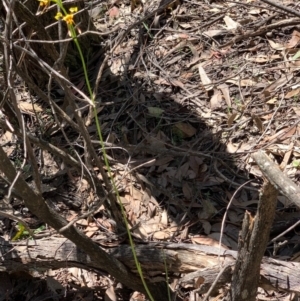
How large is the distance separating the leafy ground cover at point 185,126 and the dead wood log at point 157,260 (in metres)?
0.15

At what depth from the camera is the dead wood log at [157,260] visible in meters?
2.31

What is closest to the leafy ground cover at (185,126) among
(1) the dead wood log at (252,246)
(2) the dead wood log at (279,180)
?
(1) the dead wood log at (252,246)

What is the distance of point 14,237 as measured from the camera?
3.04m

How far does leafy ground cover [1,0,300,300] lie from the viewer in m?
3.01

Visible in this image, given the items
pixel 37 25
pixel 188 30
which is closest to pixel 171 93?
pixel 188 30

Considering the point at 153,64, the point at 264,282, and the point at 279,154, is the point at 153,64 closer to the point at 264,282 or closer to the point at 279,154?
the point at 279,154

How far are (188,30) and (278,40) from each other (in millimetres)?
634

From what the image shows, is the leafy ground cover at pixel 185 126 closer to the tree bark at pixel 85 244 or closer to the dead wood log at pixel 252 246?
the tree bark at pixel 85 244

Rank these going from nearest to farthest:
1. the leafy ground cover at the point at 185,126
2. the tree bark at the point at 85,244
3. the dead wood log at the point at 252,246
Answer: the dead wood log at the point at 252,246 → the tree bark at the point at 85,244 → the leafy ground cover at the point at 185,126

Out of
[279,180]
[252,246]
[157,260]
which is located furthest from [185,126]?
[279,180]

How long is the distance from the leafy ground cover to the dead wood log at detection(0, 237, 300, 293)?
147 mm

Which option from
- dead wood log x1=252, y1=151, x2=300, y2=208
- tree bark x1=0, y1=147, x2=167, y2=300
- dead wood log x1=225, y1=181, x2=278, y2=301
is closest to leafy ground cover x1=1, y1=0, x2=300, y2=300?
tree bark x1=0, y1=147, x2=167, y2=300

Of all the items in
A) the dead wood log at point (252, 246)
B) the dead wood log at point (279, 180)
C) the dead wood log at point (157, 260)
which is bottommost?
the dead wood log at point (157, 260)

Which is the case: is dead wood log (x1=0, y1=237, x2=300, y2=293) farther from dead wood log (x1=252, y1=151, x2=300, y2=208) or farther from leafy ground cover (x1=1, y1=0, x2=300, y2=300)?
dead wood log (x1=252, y1=151, x2=300, y2=208)
